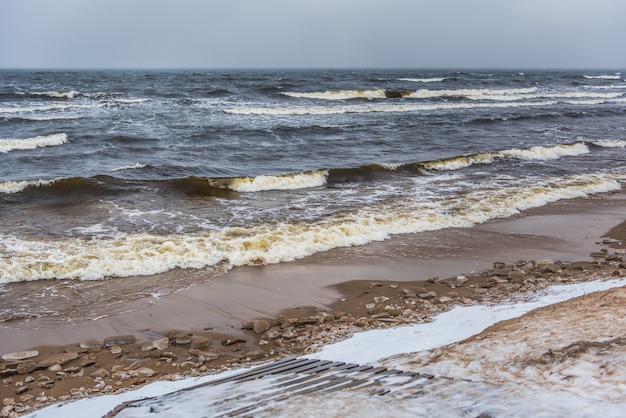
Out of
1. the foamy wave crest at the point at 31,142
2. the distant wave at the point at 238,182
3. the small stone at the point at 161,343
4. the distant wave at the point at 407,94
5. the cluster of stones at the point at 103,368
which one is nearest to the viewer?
the cluster of stones at the point at 103,368

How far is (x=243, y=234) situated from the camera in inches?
435

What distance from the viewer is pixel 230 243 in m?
10.3

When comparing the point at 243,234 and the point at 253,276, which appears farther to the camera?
the point at 243,234

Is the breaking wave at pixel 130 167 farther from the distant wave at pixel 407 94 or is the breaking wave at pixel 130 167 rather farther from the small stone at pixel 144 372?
the distant wave at pixel 407 94

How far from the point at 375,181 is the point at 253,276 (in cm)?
907

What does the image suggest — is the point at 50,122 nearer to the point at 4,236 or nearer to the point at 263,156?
the point at 263,156

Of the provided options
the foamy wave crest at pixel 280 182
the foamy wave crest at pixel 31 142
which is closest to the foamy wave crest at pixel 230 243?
the foamy wave crest at pixel 280 182

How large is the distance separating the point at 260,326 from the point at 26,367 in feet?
9.29

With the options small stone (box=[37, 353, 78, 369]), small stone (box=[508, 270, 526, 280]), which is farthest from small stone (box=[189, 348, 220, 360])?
small stone (box=[508, 270, 526, 280])

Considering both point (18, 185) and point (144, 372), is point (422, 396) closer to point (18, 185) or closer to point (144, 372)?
point (144, 372)

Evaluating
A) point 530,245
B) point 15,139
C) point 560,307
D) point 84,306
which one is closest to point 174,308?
point 84,306

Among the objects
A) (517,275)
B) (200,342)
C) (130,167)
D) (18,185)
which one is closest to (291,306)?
(200,342)

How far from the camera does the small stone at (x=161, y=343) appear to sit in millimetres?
6436

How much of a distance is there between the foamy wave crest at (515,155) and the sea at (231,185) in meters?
0.07
